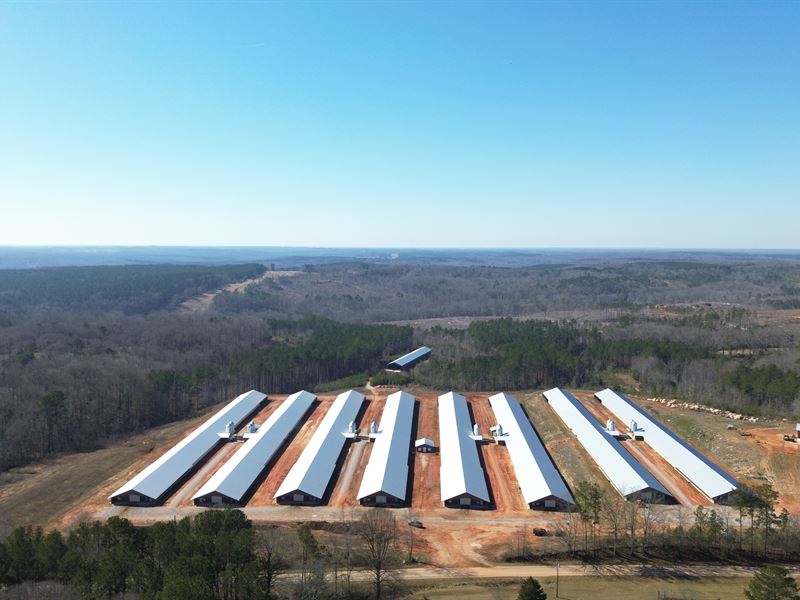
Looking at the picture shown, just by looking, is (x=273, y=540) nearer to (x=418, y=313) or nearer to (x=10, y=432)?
(x=10, y=432)

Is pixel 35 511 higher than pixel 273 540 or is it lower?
lower

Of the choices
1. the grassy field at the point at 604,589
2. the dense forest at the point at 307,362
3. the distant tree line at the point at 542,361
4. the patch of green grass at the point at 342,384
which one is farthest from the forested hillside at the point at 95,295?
the grassy field at the point at 604,589

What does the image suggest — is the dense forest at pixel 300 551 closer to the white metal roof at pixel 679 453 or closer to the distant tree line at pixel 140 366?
the white metal roof at pixel 679 453

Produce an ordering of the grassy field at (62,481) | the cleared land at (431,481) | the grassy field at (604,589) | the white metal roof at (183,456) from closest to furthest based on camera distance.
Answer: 1. the grassy field at (604,589)
2. the cleared land at (431,481)
3. the grassy field at (62,481)
4. the white metal roof at (183,456)

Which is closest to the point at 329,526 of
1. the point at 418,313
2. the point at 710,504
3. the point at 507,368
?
the point at 710,504

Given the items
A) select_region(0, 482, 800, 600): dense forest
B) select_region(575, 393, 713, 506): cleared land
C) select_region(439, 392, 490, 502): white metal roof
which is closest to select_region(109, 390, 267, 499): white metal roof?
select_region(0, 482, 800, 600): dense forest

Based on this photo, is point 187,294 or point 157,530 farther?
point 187,294

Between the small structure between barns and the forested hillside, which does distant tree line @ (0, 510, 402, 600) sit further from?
the forested hillside
